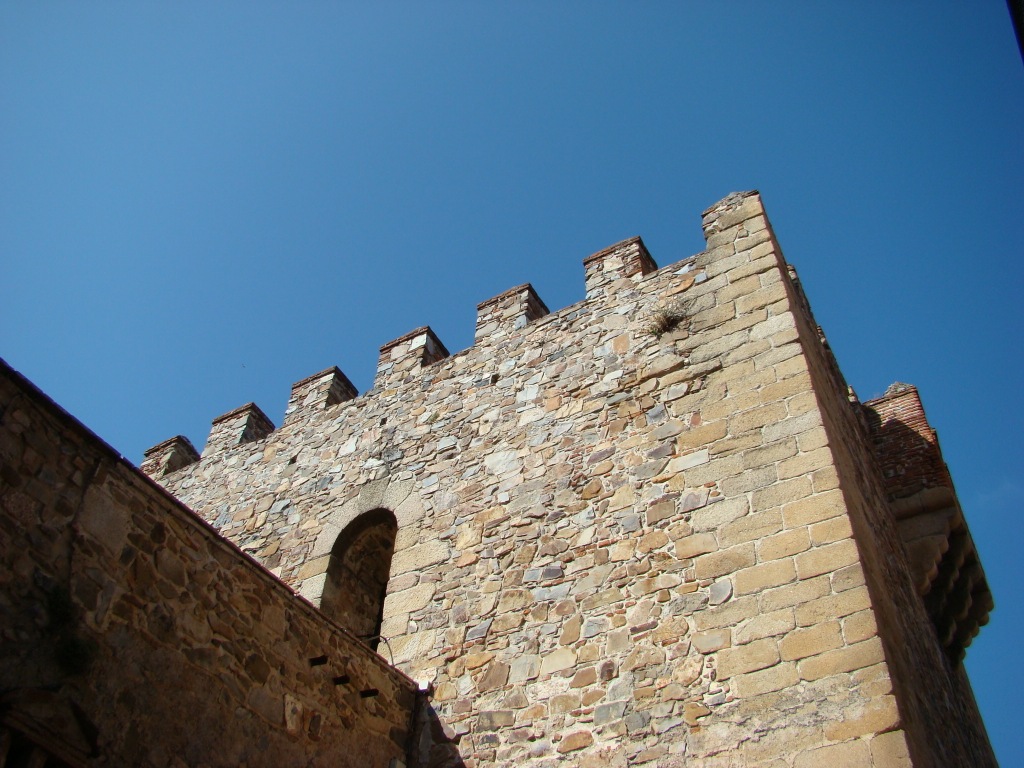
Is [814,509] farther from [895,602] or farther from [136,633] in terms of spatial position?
[136,633]

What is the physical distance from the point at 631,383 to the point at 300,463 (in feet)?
12.1

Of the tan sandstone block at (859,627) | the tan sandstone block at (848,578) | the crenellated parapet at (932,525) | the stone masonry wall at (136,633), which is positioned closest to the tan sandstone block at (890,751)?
the tan sandstone block at (859,627)

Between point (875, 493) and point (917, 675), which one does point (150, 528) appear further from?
point (875, 493)

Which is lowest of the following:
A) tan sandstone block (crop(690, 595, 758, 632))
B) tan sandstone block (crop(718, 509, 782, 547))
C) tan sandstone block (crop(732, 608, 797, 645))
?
tan sandstone block (crop(732, 608, 797, 645))

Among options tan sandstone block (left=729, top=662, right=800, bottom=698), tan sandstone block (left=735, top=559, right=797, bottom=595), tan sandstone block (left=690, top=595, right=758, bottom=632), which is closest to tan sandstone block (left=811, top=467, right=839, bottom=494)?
tan sandstone block (left=735, top=559, right=797, bottom=595)

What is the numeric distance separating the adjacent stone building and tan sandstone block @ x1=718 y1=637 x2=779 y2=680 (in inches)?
0.5

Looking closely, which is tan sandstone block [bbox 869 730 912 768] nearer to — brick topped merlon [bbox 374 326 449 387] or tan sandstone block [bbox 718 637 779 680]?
tan sandstone block [bbox 718 637 779 680]

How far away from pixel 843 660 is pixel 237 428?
739 cm

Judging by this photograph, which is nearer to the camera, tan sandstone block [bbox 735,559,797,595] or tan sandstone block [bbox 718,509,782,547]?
tan sandstone block [bbox 735,559,797,595]

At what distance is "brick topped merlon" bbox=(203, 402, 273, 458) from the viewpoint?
33.3 feet

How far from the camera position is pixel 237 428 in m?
10.3

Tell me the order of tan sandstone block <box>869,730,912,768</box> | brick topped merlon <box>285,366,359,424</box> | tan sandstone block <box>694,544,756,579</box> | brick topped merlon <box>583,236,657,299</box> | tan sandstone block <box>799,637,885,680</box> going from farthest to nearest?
1. brick topped merlon <box>285,366,359,424</box>
2. brick topped merlon <box>583,236,657,299</box>
3. tan sandstone block <box>694,544,756,579</box>
4. tan sandstone block <box>799,637,885,680</box>
5. tan sandstone block <box>869,730,912,768</box>

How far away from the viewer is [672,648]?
216 inches

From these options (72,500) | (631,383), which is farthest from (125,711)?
(631,383)
